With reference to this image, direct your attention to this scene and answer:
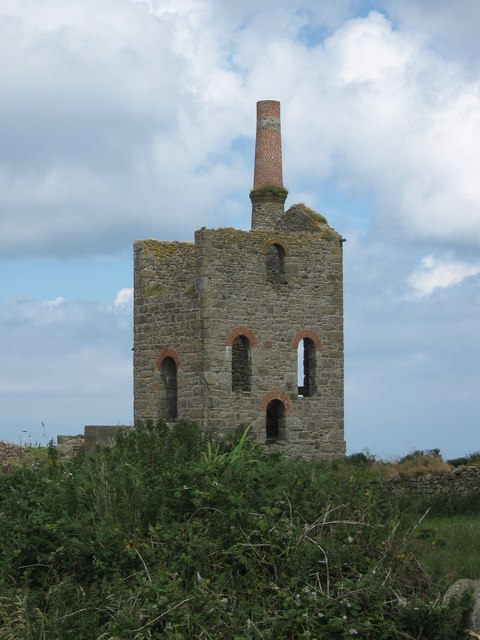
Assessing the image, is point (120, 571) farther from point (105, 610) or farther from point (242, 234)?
point (242, 234)

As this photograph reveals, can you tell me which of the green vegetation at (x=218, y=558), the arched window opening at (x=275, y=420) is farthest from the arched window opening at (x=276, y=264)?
the green vegetation at (x=218, y=558)

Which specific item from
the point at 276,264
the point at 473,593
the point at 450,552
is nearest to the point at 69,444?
the point at 276,264

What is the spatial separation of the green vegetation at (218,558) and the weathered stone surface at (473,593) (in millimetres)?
113

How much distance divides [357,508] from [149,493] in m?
2.23

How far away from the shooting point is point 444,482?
2095 cm

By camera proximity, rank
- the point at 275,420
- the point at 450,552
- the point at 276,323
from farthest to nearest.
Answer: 1. the point at 275,420
2. the point at 276,323
3. the point at 450,552

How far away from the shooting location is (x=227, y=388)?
79.4 ft

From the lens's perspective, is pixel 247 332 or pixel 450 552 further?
pixel 247 332

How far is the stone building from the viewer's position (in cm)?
2430

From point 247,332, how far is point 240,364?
1.63 metres

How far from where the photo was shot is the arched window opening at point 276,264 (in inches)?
1008

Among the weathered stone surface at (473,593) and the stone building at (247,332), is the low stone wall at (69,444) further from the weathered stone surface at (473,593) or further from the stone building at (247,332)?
the weathered stone surface at (473,593)

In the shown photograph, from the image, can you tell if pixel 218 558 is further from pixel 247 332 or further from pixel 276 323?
pixel 276 323

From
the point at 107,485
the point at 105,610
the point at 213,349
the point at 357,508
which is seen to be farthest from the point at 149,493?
the point at 213,349
